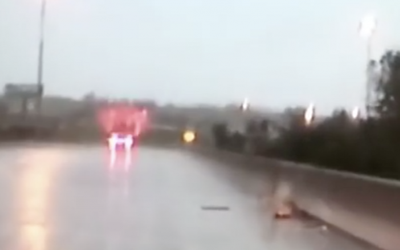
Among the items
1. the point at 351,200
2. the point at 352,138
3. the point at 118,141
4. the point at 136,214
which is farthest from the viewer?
the point at 118,141

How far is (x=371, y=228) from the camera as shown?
17891 millimetres

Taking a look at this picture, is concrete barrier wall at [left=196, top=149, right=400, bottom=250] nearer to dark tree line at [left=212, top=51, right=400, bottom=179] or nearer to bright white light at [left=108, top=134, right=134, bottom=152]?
dark tree line at [left=212, top=51, right=400, bottom=179]

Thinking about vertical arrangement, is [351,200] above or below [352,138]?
below

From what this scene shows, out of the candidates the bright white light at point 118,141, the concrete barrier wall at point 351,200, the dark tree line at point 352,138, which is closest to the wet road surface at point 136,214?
the concrete barrier wall at point 351,200

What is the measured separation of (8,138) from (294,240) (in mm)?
41362

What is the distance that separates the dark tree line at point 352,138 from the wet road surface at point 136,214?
2260 millimetres

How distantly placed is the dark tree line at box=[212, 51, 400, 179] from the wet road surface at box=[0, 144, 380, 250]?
226 centimetres

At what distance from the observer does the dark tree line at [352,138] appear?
2659 cm

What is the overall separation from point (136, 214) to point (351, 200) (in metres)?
4.56

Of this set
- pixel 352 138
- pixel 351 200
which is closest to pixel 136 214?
pixel 351 200

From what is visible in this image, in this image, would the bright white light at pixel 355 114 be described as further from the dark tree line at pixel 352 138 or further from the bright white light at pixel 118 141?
the bright white light at pixel 118 141

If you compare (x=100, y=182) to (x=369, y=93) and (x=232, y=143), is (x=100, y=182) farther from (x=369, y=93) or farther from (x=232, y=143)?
(x=232, y=143)

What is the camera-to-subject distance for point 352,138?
29.5m

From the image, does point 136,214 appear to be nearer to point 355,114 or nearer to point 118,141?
point 355,114
